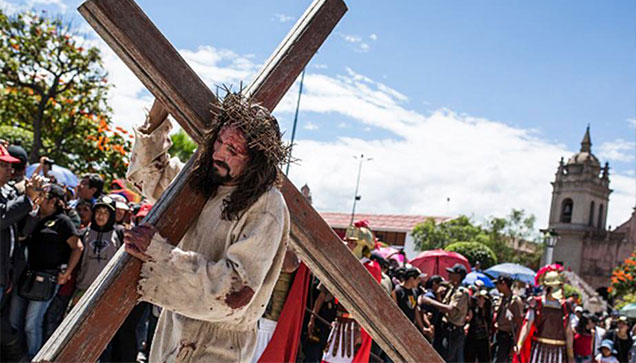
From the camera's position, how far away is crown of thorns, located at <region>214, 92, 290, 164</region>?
2611mm

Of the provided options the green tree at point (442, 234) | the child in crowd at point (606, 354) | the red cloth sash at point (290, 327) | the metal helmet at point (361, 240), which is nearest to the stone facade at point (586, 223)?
the green tree at point (442, 234)

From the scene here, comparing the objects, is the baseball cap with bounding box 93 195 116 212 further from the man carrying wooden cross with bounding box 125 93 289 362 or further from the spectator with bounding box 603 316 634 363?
the spectator with bounding box 603 316 634 363

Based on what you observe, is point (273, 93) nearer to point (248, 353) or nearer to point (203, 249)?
point (203, 249)

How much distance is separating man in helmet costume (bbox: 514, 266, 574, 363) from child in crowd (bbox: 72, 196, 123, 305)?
6150 mm

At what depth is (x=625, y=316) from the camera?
13570 millimetres

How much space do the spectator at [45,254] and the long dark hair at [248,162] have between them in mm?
4000

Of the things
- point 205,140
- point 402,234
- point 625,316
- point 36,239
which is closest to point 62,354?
point 205,140

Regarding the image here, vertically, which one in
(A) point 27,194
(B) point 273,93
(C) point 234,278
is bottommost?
(C) point 234,278

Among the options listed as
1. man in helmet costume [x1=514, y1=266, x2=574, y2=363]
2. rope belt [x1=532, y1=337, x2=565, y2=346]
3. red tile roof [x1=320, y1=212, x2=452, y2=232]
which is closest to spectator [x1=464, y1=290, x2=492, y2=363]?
man in helmet costume [x1=514, y1=266, x2=574, y2=363]

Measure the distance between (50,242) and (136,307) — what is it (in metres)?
1.07

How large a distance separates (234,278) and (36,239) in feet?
14.4

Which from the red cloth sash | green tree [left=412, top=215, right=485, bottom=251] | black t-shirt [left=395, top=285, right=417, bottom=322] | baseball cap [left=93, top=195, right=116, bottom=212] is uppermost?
green tree [left=412, top=215, right=485, bottom=251]

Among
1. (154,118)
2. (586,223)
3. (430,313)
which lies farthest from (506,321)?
(586,223)

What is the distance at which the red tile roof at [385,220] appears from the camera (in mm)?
50875
